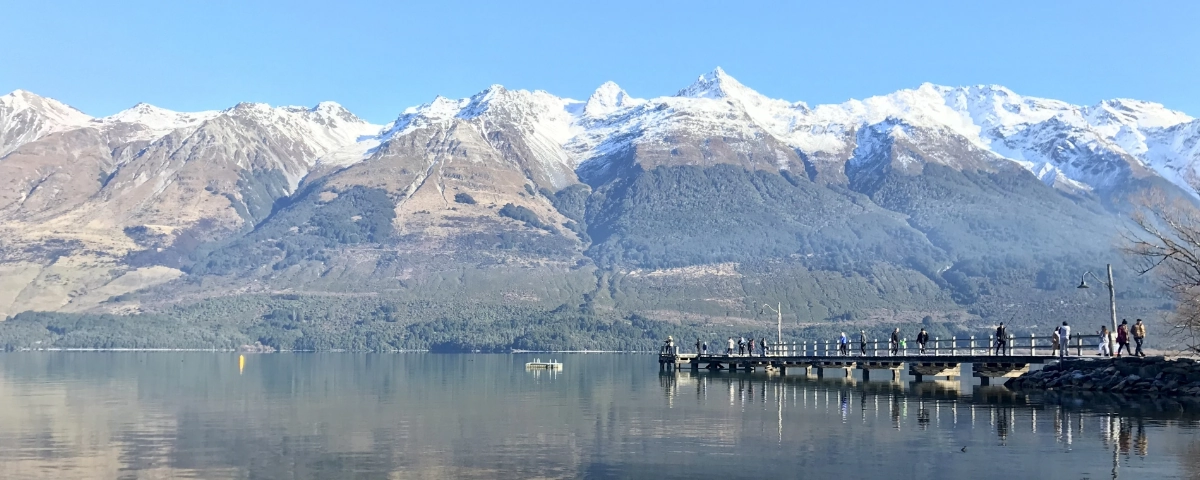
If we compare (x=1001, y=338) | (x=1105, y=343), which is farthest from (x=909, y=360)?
(x=1105, y=343)

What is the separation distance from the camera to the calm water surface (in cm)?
4222

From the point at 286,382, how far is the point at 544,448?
236 ft

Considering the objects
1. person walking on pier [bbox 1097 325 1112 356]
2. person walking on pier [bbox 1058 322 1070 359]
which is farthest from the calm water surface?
person walking on pier [bbox 1097 325 1112 356]

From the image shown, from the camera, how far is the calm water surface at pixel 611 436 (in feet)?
139

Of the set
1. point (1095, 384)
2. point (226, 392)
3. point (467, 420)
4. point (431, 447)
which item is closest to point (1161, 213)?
point (1095, 384)

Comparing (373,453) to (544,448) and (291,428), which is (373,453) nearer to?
(544,448)

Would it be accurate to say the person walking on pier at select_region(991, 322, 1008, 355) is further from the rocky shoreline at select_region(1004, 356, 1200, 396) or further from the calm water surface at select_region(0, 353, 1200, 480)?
the rocky shoreline at select_region(1004, 356, 1200, 396)

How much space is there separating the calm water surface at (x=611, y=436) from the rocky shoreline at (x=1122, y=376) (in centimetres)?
211

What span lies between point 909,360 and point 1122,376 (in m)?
25.8

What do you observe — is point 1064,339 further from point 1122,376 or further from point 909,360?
point 909,360

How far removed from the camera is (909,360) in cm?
9669

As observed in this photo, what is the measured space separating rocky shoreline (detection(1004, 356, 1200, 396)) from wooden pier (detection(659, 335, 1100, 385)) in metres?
1.89

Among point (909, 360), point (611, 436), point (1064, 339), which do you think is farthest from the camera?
point (909, 360)

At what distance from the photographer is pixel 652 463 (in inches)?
1734
